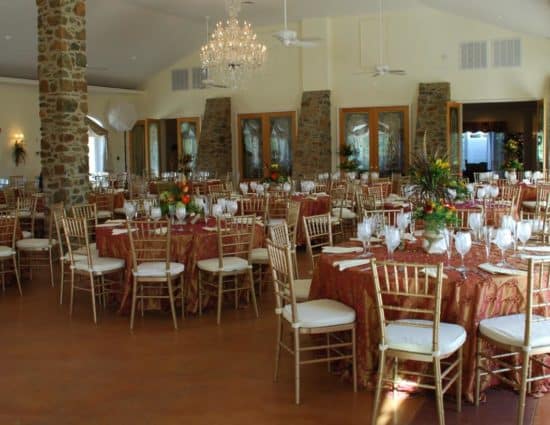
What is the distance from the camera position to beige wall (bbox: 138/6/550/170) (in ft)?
48.0

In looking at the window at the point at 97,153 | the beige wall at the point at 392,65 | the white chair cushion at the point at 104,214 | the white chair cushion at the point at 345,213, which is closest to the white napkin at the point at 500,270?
the white chair cushion at the point at 345,213

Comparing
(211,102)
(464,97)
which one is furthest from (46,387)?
(211,102)

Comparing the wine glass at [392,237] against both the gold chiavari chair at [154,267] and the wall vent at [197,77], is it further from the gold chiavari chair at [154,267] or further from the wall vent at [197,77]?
the wall vent at [197,77]

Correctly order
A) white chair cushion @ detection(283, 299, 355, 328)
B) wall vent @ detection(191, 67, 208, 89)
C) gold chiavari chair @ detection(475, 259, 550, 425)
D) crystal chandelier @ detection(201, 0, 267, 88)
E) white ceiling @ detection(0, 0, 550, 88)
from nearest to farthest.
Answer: gold chiavari chair @ detection(475, 259, 550, 425)
white chair cushion @ detection(283, 299, 355, 328)
crystal chandelier @ detection(201, 0, 267, 88)
white ceiling @ detection(0, 0, 550, 88)
wall vent @ detection(191, 67, 208, 89)

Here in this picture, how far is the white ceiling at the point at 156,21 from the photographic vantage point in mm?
12867

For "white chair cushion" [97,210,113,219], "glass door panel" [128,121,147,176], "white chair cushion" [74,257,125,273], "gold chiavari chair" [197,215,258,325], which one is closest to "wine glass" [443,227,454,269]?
"gold chiavari chair" [197,215,258,325]

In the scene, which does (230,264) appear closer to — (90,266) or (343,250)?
(90,266)

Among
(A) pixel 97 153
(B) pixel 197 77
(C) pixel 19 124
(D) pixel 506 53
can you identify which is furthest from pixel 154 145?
(D) pixel 506 53

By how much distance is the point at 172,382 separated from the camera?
4.48 metres

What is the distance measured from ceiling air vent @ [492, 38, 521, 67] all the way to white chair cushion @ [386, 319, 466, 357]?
39.8 feet

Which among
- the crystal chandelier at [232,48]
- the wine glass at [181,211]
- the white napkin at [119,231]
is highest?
the crystal chandelier at [232,48]

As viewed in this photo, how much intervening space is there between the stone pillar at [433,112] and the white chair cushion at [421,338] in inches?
449

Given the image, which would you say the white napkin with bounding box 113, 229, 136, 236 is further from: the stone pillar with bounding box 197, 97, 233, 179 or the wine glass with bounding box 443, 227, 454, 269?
the stone pillar with bounding box 197, 97, 233, 179

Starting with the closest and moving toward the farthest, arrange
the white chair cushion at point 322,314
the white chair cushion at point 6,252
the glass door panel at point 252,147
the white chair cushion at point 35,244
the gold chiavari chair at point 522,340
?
the gold chiavari chair at point 522,340
the white chair cushion at point 322,314
the white chair cushion at point 6,252
the white chair cushion at point 35,244
the glass door panel at point 252,147
